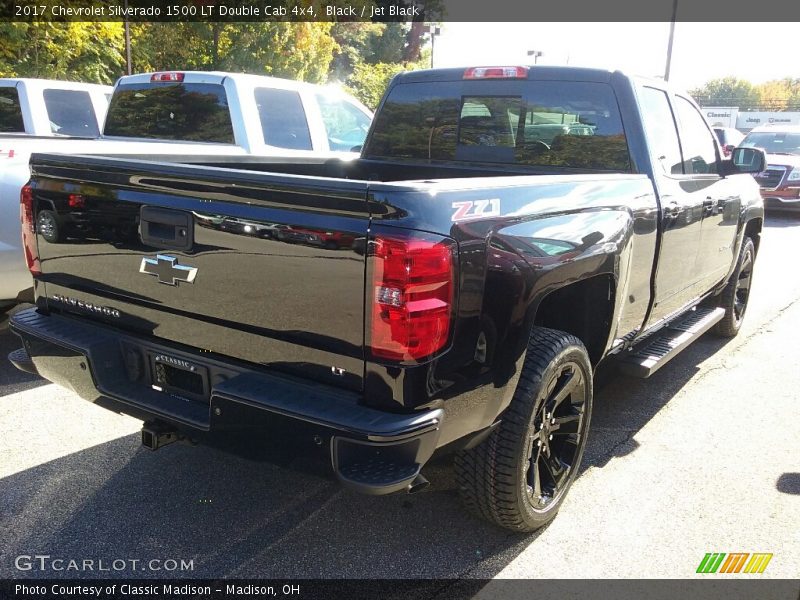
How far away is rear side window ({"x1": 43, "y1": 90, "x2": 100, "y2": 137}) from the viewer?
8680mm

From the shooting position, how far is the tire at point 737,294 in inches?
224

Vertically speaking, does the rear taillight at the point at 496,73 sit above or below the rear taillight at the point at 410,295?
above

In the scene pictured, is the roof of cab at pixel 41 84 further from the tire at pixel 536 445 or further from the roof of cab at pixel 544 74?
the tire at pixel 536 445

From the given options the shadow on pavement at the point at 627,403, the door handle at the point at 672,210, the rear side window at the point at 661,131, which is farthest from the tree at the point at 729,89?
the door handle at the point at 672,210

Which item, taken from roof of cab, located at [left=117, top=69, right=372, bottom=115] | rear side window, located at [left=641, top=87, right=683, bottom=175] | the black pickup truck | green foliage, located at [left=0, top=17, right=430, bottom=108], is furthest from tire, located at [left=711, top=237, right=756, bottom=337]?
green foliage, located at [left=0, top=17, right=430, bottom=108]

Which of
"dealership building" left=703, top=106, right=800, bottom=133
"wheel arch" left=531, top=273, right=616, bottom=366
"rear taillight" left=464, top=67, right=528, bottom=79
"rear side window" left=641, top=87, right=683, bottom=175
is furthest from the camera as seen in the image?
"dealership building" left=703, top=106, right=800, bottom=133

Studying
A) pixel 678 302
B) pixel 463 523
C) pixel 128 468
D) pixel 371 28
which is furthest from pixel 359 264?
pixel 371 28

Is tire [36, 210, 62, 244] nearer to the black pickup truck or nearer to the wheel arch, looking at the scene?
the black pickup truck

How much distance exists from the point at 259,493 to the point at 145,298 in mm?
1118

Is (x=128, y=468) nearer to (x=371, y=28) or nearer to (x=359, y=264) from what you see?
(x=359, y=264)

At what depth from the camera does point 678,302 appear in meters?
4.38

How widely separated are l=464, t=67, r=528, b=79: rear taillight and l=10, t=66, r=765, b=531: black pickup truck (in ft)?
0.40

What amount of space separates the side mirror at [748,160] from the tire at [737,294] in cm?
91

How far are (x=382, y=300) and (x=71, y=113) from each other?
8.24 metres
